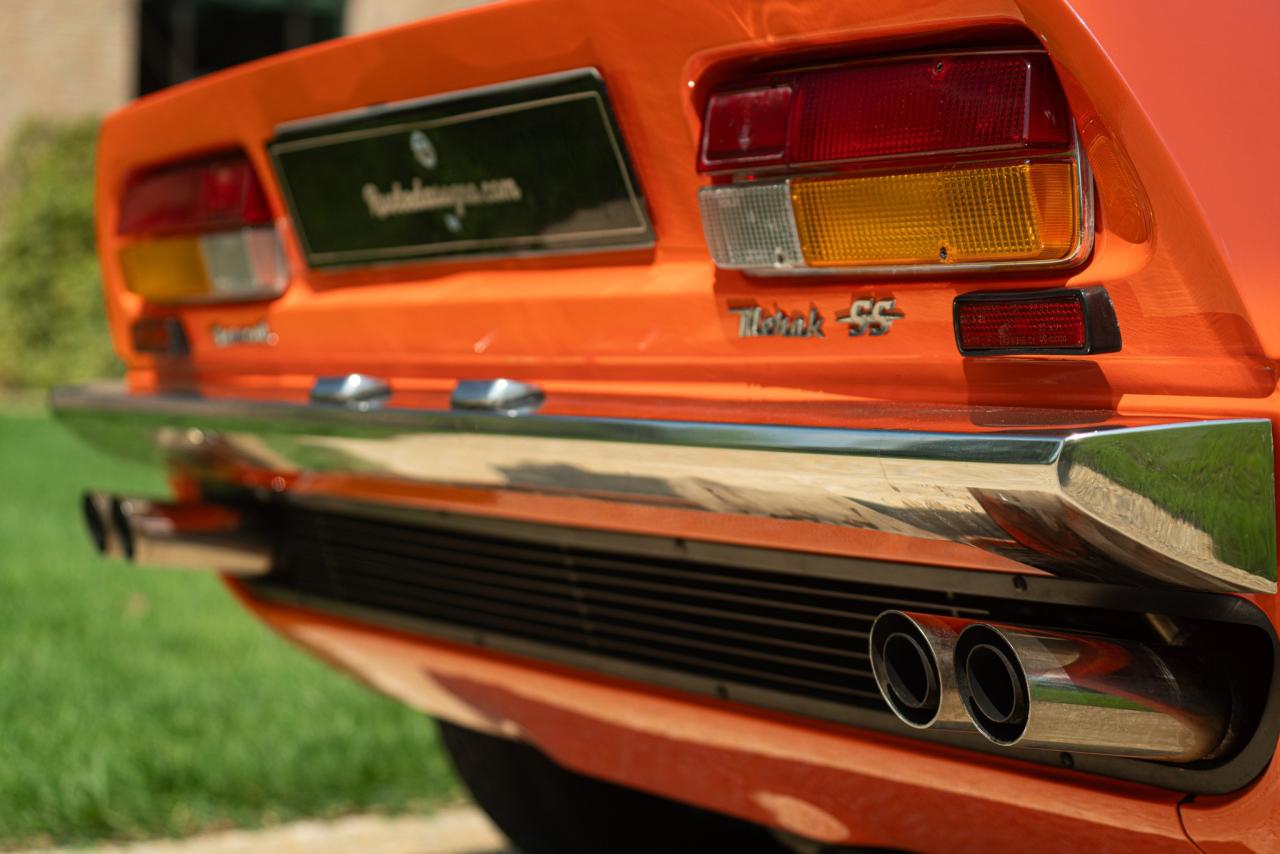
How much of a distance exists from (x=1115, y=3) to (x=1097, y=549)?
1.64 ft

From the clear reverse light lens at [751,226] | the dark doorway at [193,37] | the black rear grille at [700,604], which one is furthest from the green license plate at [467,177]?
the dark doorway at [193,37]

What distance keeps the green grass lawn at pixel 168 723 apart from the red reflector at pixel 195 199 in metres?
1.43

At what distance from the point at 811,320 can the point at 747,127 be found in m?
0.23

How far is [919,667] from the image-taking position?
5.05 feet

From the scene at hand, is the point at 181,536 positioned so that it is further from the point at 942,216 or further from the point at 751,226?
the point at 942,216

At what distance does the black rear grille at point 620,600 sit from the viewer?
1.77m

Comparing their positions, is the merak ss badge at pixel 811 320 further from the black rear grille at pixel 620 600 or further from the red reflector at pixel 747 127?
the black rear grille at pixel 620 600

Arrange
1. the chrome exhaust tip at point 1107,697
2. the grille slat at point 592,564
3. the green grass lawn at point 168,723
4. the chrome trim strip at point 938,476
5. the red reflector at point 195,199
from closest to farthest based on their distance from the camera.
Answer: the chrome trim strip at point 938,476, the chrome exhaust tip at point 1107,697, the grille slat at point 592,564, the red reflector at point 195,199, the green grass lawn at point 168,723

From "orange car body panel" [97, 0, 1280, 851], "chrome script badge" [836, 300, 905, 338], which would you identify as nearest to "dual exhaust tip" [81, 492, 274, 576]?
"orange car body panel" [97, 0, 1280, 851]

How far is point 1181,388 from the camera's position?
1.38 m

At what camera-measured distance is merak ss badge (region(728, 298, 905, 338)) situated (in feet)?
5.29

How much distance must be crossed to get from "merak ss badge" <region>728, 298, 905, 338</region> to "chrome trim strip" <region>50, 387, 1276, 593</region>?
15 cm

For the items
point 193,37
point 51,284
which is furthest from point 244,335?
point 193,37

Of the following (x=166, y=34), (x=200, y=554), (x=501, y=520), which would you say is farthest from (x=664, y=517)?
(x=166, y=34)
